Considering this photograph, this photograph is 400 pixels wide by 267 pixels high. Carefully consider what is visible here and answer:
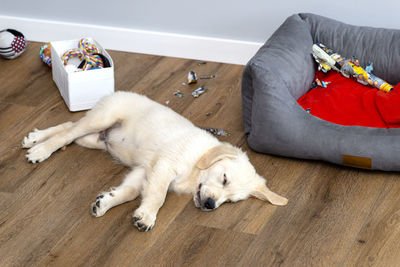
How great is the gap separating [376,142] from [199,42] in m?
1.60

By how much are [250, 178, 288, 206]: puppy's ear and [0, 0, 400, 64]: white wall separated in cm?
150

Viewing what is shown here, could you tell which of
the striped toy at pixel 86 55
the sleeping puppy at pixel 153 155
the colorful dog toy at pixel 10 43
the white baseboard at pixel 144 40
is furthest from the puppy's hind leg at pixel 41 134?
the white baseboard at pixel 144 40

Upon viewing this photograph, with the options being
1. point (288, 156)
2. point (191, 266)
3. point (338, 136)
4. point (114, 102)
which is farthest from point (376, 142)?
point (114, 102)

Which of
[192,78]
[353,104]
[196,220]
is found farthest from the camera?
[192,78]

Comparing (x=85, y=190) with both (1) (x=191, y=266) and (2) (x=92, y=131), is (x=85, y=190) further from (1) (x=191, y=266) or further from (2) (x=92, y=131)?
(1) (x=191, y=266)

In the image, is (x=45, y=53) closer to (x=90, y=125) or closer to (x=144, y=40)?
(x=144, y=40)

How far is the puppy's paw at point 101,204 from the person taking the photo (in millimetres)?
2418

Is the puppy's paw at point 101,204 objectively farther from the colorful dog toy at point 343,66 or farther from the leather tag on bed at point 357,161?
the colorful dog toy at point 343,66

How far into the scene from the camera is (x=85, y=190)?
2604mm

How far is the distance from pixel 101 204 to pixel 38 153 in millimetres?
548

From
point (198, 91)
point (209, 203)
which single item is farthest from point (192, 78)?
point (209, 203)

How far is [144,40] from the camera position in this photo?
13.0ft

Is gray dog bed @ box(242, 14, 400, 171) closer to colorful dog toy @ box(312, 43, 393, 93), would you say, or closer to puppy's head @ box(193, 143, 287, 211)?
colorful dog toy @ box(312, 43, 393, 93)

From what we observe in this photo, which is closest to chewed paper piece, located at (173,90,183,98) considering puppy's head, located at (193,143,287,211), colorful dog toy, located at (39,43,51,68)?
colorful dog toy, located at (39,43,51,68)
